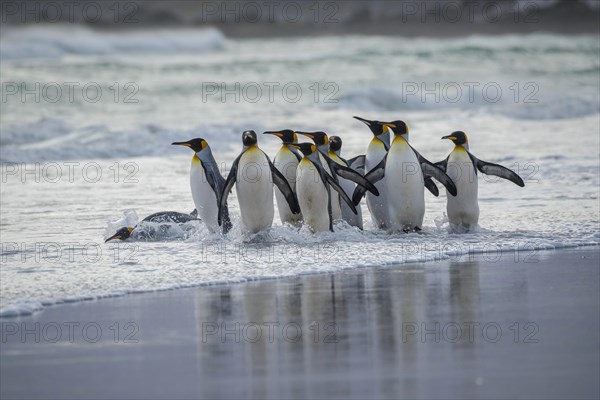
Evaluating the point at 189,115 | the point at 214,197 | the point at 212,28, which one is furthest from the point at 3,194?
the point at 212,28

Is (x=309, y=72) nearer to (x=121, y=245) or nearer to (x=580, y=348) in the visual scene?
(x=121, y=245)

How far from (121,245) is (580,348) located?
4.19 m

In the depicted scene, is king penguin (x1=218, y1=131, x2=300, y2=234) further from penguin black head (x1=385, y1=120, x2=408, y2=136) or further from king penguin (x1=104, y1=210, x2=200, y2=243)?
penguin black head (x1=385, y1=120, x2=408, y2=136)

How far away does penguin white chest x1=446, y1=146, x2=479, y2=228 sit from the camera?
28.1 ft

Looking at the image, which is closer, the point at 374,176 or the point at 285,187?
the point at 285,187

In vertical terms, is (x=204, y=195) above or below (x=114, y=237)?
above

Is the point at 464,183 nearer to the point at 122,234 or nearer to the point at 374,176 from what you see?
the point at 374,176

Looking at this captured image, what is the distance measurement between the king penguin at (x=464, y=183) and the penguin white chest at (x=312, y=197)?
1034 mm

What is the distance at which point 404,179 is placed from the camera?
27.8 ft

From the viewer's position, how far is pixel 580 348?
4723mm

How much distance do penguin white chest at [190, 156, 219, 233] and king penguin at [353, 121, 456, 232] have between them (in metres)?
1.14

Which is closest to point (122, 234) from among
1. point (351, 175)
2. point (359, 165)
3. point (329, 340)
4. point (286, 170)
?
point (286, 170)

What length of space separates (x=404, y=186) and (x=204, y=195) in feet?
5.15

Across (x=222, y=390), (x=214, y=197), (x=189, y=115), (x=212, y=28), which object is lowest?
(x=222, y=390)
